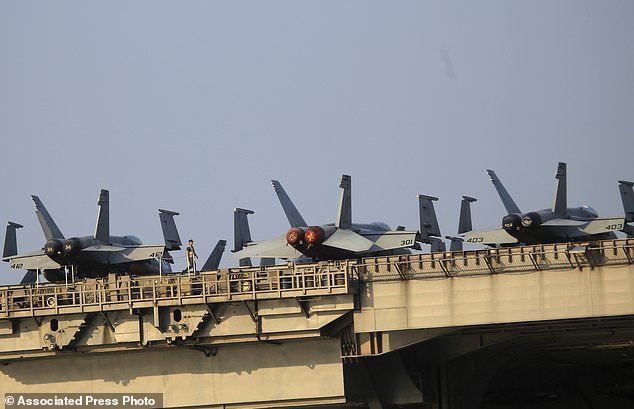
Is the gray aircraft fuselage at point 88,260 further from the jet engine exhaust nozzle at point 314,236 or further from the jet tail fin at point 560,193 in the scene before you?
the jet tail fin at point 560,193

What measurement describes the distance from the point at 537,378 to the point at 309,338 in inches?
2146

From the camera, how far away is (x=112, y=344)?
5097 centimetres

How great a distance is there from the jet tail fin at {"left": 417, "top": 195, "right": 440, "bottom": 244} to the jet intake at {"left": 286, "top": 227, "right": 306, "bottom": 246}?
10.2 m

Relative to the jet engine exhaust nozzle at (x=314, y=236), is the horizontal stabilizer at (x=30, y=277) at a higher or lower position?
lower

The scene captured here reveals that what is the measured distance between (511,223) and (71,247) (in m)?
24.1

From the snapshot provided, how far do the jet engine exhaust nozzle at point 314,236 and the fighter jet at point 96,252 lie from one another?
8.34 m

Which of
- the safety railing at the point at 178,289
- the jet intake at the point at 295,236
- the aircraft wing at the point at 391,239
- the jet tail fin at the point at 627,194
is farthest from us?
the jet tail fin at the point at 627,194

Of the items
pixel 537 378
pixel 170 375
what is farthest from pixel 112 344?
pixel 537 378

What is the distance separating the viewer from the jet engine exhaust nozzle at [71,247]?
197 feet

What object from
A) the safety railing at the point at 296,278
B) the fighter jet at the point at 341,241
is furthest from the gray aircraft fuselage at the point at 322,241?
the safety railing at the point at 296,278

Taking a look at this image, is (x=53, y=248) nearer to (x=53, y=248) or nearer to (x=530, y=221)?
(x=53, y=248)

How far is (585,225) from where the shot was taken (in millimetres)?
64938

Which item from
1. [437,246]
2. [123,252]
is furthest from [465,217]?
[123,252]

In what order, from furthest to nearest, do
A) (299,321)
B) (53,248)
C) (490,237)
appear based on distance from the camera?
(490,237), (53,248), (299,321)
